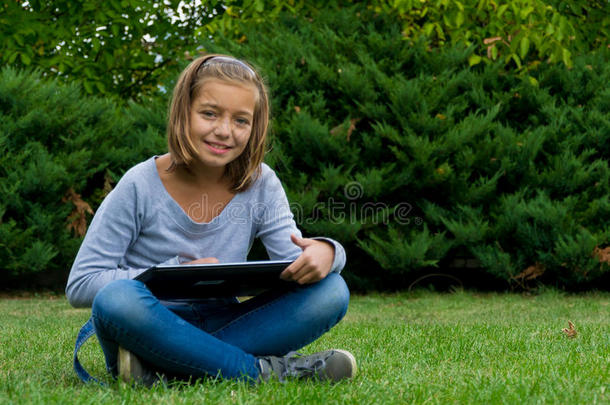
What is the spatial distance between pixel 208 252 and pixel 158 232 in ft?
0.72

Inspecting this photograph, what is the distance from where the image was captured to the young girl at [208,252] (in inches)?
102

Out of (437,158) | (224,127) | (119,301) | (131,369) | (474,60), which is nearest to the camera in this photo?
(119,301)

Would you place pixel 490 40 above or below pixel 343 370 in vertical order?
above

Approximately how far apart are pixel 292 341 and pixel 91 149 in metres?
5.12

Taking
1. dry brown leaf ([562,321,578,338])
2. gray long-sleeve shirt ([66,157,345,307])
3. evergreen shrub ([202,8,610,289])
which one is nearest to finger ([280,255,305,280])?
gray long-sleeve shirt ([66,157,345,307])

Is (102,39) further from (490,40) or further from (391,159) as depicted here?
(490,40)

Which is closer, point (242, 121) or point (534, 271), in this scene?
point (242, 121)

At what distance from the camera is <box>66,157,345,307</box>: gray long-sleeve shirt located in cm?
272

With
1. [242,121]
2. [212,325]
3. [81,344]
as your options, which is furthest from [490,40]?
[81,344]

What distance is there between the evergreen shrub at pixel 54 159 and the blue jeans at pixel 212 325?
4.40 metres

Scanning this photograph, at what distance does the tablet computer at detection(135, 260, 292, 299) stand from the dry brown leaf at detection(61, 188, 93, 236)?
4.61 metres

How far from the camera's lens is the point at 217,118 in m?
2.95

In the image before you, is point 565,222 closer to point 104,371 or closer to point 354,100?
point 354,100

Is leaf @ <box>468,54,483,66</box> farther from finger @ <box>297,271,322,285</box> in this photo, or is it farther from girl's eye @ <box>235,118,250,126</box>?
finger @ <box>297,271,322,285</box>
